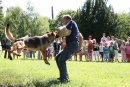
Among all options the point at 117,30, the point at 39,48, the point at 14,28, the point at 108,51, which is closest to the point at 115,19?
the point at 117,30

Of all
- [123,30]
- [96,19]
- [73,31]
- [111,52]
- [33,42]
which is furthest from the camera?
[123,30]

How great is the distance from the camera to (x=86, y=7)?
59.2 meters

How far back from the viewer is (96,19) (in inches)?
2213

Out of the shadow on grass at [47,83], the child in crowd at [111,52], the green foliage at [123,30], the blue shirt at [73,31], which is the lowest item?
the shadow on grass at [47,83]

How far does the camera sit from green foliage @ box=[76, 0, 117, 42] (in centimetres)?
5397

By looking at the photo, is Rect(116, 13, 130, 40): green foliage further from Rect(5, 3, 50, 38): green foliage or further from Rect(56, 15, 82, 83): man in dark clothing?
Rect(56, 15, 82, 83): man in dark clothing

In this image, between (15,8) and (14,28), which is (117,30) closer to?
(14,28)

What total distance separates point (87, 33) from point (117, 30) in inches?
256

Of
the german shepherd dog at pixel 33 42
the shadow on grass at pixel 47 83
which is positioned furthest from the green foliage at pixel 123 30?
the shadow on grass at pixel 47 83

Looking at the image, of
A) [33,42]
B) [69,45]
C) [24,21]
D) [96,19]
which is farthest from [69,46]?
[24,21]

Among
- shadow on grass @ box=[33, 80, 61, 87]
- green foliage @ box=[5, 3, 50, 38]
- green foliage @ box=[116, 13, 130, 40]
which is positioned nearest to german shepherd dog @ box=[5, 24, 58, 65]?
shadow on grass @ box=[33, 80, 61, 87]

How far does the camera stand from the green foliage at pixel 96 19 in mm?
53969

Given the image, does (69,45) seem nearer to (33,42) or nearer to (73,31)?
(73,31)

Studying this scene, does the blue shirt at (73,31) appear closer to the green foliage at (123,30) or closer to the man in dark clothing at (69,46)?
the man in dark clothing at (69,46)
